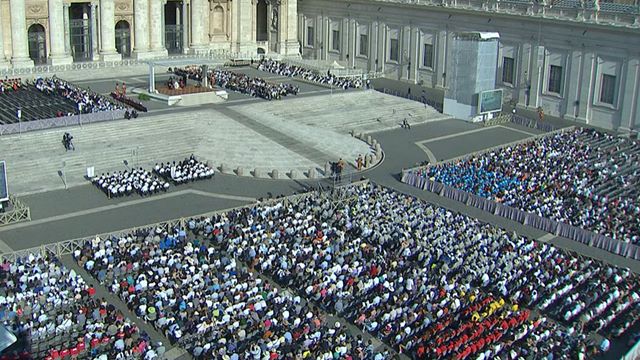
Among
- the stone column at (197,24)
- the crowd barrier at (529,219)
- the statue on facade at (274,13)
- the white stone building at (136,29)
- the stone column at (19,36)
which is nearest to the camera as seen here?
the crowd barrier at (529,219)

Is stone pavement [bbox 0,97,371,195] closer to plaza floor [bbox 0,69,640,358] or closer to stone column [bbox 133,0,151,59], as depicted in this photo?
plaza floor [bbox 0,69,640,358]

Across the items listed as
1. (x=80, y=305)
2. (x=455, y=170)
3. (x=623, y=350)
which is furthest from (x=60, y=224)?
(x=623, y=350)

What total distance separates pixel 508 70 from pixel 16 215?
47.7 meters

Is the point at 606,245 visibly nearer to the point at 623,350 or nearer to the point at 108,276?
the point at 623,350

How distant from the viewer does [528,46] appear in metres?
71.6

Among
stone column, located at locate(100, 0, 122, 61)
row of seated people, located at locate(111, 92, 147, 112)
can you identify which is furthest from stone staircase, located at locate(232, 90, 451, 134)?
stone column, located at locate(100, 0, 122, 61)

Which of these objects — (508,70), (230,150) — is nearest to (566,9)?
(508,70)

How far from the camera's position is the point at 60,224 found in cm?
4288

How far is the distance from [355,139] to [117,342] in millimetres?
36467

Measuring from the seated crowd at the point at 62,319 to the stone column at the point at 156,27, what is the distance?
52.8m

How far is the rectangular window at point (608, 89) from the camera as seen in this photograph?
66.1 meters

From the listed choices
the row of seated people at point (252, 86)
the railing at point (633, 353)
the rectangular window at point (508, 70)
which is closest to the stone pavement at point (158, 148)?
the row of seated people at point (252, 86)

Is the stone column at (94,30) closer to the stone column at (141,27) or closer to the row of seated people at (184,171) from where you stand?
the stone column at (141,27)

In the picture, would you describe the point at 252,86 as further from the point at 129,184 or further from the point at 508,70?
the point at 129,184
